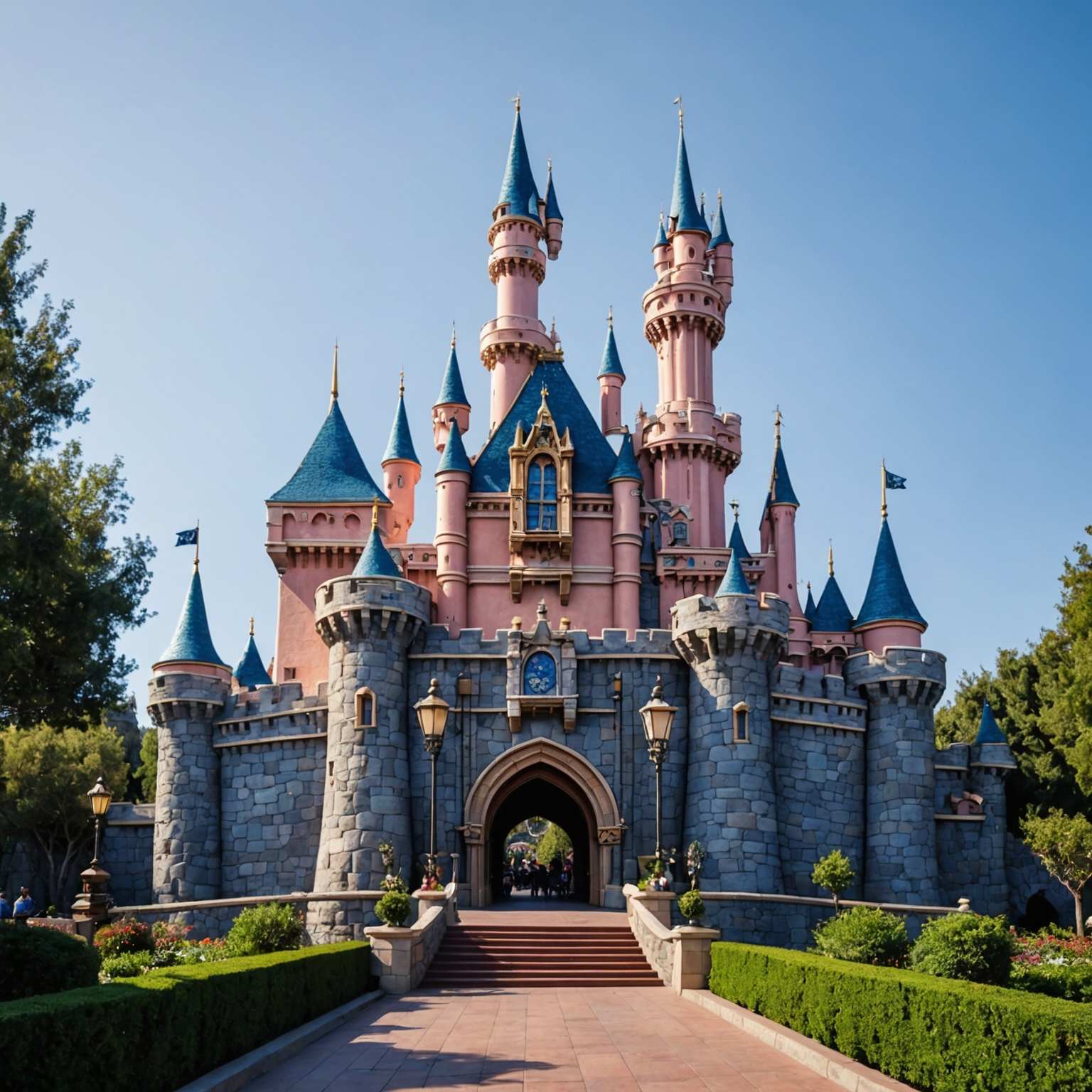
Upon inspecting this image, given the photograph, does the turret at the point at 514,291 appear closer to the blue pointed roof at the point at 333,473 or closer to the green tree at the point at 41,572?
the blue pointed roof at the point at 333,473

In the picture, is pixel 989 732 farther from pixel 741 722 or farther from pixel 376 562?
pixel 376 562

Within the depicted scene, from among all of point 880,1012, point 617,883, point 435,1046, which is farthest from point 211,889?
point 880,1012

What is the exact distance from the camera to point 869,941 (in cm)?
1703

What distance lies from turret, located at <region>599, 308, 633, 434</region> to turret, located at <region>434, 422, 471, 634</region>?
6.34m

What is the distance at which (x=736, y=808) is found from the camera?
2931 cm

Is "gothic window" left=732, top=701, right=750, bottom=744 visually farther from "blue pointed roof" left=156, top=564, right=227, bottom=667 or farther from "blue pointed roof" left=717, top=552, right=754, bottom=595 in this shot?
"blue pointed roof" left=156, top=564, right=227, bottom=667

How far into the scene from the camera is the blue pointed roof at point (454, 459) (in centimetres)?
3931

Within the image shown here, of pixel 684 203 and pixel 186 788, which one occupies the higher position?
pixel 684 203

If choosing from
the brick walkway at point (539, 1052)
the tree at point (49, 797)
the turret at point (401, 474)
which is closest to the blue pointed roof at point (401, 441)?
the turret at point (401, 474)

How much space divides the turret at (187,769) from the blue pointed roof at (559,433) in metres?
10.5

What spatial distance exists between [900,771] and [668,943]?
1300 cm

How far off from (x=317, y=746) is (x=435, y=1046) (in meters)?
18.1

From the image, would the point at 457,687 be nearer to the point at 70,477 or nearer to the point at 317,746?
the point at 317,746

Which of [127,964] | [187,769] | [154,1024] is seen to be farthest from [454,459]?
[154,1024]
